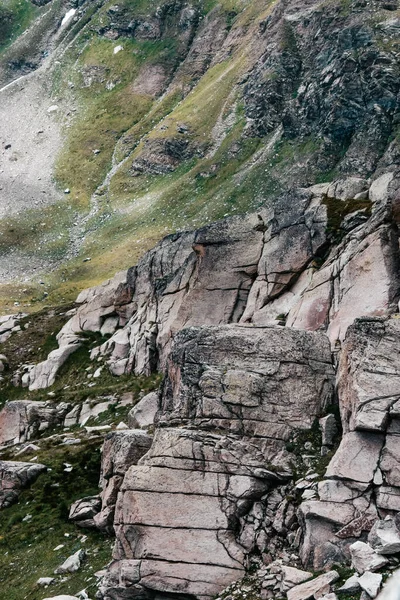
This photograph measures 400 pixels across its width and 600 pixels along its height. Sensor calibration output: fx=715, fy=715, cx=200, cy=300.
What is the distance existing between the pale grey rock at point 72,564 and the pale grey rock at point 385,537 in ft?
46.0

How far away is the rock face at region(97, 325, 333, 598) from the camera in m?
25.0

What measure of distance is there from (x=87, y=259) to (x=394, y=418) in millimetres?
153696

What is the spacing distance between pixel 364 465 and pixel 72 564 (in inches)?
545

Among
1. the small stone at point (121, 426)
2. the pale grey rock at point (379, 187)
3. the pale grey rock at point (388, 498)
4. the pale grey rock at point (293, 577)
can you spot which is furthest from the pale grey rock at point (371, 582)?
the pale grey rock at point (379, 187)

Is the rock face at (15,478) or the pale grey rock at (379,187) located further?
the pale grey rock at (379,187)

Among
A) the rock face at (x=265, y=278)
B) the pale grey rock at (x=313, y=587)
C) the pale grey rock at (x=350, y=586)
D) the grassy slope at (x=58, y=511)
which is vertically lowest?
the grassy slope at (x=58, y=511)

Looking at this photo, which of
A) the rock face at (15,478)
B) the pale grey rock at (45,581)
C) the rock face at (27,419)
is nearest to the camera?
the pale grey rock at (45,581)

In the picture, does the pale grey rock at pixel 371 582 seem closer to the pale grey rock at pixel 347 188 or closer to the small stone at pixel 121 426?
the small stone at pixel 121 426

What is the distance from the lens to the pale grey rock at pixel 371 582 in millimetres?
18750

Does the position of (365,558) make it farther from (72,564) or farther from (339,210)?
(339,210)

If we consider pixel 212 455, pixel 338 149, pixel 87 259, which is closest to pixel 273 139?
pixel 338 149

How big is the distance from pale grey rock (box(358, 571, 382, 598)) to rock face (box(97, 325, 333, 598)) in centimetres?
585

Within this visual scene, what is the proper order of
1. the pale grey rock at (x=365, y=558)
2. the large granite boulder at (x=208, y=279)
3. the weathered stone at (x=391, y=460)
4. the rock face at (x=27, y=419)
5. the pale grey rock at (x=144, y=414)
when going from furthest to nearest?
1. the rock face at (x=27, y=419)
2. the large granite boulder at (x=208, y=279)
3. the pale grey rock at (x=144, y=414)
4. the weathered stone at (x=391, y=460)
5. the pale grey rock at (x=365, y=558)

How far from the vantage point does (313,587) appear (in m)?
20.7
